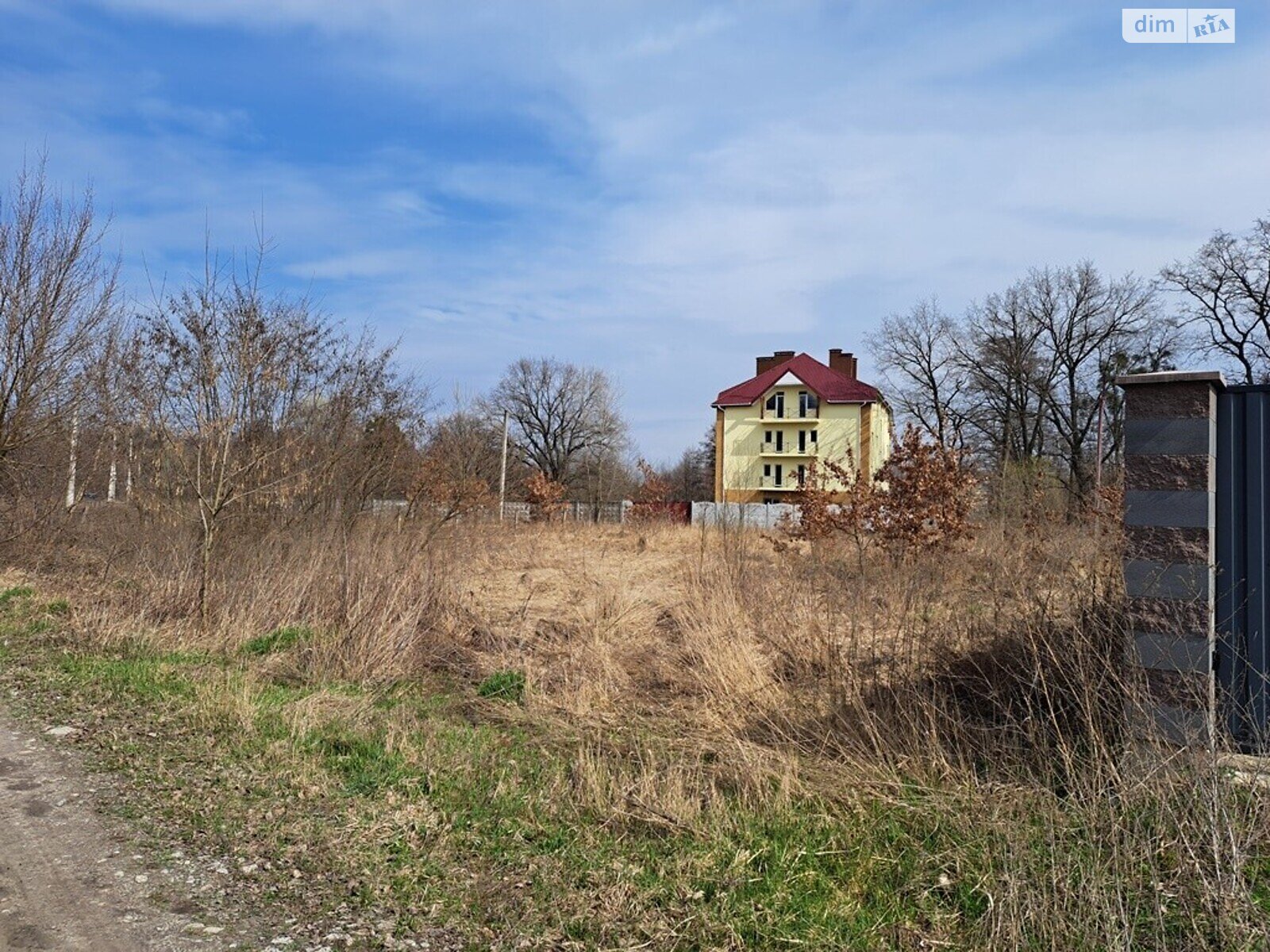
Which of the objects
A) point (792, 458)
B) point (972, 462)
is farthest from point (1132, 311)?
point (972, 462)

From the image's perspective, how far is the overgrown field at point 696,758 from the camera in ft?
11.2

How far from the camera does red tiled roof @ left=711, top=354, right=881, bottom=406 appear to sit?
55531 mm

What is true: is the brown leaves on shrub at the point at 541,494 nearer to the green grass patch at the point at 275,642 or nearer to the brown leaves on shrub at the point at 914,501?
the brown leaves on shrub at the point at 914,501

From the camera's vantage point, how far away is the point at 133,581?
1080 centimetres

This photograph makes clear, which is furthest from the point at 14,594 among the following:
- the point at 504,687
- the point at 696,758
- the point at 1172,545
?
the point at 1172,545

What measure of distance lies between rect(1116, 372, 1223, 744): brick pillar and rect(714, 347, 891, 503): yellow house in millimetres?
50584

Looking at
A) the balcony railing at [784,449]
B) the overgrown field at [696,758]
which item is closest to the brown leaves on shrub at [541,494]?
the overgrown field at [696,758]

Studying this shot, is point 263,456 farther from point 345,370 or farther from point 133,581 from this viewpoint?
point 345,370

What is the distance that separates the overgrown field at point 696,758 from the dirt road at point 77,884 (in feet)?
1.02

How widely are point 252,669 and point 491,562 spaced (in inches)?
269

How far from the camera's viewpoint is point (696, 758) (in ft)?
17.8

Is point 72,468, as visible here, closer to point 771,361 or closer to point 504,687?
point 504,687

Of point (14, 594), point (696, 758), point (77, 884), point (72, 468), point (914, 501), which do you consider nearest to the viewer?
point (77, 884)

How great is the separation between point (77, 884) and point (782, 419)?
5493 centimetres
